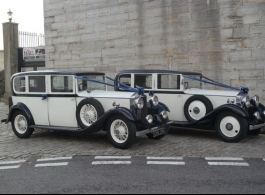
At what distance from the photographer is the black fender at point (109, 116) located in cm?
677

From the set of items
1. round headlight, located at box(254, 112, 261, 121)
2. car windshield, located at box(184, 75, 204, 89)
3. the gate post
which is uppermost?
the gate post

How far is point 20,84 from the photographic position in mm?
8508

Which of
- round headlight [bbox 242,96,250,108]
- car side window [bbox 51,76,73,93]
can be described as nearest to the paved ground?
round headlight [bbox 242,96,250,108]

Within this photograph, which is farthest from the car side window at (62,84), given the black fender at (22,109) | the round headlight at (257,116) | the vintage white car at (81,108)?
the round headlight at (257,116)

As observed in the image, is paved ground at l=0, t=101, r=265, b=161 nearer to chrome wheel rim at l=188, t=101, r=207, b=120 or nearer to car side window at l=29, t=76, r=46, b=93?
chrome wheel rim at l=188, t=101, r=207, b=120

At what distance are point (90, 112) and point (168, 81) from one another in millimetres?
2279

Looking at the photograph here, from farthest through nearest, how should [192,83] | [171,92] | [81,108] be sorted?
1. [192,83]
2. [171,92]
3. [81,108]

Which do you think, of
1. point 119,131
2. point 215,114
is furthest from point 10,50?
point 215,114

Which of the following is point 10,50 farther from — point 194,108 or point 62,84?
point 194,108

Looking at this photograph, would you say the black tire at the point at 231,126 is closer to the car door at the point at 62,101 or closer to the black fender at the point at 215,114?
the black fender at the point at 215,114

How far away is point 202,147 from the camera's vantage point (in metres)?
7.21

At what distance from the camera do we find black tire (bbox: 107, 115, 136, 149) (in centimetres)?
675

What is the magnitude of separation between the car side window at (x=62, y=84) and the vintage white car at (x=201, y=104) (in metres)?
1.44

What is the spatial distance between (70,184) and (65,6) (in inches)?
413
